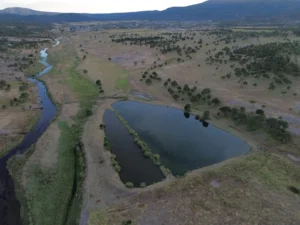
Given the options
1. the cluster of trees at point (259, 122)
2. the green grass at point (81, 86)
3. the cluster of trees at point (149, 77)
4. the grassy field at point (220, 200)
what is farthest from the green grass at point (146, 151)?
the cluster of trees at point (149, 77)

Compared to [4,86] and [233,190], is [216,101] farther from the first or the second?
[4,86]

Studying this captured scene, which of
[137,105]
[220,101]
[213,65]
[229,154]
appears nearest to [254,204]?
Answer: [229,154]

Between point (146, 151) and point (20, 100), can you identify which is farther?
point (20, 100)

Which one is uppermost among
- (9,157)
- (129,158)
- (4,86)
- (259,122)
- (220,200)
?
(259,122)

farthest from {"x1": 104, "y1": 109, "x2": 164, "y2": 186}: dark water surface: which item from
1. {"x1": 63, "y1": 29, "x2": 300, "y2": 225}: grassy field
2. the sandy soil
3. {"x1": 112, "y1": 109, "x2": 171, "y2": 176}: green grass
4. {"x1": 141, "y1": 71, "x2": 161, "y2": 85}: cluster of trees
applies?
{"x1": 141, "y1": 71, "x2": 161, "y2": 85}: cluster of trees

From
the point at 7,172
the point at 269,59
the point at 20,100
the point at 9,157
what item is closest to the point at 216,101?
the point at 269,59

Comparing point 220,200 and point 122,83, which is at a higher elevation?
point 122,83
